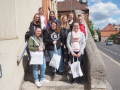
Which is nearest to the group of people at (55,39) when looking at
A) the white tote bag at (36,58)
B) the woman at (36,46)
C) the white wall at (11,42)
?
the woman at (36,46)

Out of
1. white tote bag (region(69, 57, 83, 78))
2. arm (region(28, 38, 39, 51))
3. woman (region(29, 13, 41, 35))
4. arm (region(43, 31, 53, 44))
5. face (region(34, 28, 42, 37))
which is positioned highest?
woman (region(29, 13, 41, 35))

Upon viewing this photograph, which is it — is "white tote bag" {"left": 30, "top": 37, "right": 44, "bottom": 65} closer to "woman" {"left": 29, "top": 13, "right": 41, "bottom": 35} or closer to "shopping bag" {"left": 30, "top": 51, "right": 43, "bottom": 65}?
"shopping bag" {"left": 30, "top": 51, "right": 43, "bottom": 65}

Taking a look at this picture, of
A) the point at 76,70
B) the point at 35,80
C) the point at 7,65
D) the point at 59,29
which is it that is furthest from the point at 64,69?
the point at 7,65

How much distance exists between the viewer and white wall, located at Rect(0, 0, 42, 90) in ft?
9.70

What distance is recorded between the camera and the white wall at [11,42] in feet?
9.70

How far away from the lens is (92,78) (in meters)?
3.46

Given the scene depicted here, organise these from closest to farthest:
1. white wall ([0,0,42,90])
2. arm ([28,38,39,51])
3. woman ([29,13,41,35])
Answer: white wall ([0,0,42,90])
arm ([28,38,39,51])
woman ([29,13,41,35])

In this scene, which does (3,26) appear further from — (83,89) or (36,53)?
(83,89)

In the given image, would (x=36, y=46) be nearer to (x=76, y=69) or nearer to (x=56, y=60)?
(x=56, y=60)

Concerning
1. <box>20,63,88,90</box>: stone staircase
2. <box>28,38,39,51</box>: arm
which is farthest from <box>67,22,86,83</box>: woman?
<box>28,38,39,51</box>: arm

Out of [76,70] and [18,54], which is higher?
[18,54]

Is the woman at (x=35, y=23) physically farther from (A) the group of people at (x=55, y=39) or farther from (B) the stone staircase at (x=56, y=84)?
(B) the stone staircase at (x=56, y=84)

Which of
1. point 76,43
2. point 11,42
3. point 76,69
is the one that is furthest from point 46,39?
point 76,69

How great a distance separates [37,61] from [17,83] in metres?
0.81
